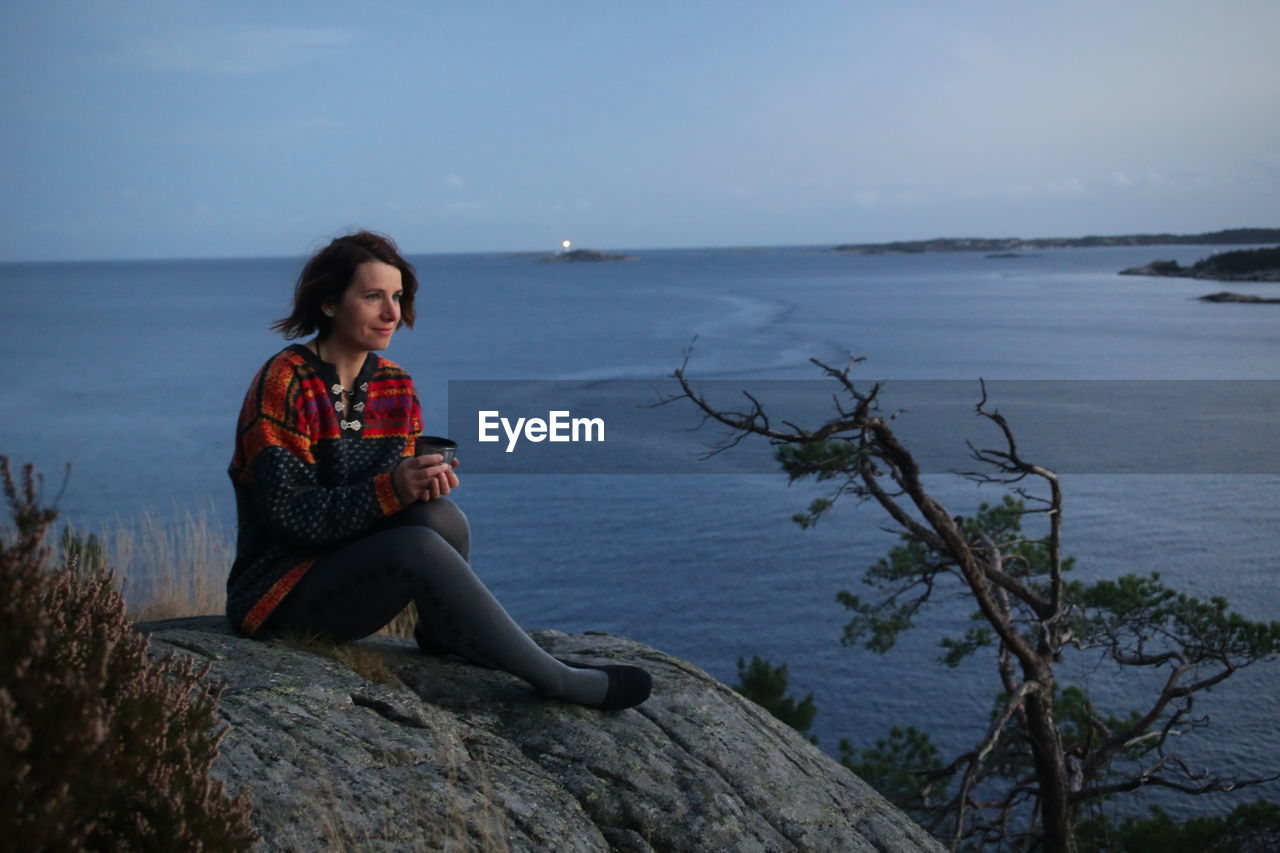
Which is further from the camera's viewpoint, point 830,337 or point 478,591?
point 830,337

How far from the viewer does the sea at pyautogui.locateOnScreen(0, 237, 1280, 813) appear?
15992 mm

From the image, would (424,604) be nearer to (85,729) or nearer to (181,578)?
(85,729)

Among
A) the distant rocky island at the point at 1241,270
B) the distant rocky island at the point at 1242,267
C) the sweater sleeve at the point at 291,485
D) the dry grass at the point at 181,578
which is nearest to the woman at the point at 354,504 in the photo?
the sweater sleeve at the point at 291,485

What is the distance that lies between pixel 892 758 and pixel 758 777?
651 centimetres

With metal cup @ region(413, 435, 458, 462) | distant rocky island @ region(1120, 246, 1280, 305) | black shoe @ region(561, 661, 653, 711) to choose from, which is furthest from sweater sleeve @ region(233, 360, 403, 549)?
distant rocky island @ region(1120, 246, 1280, 305)

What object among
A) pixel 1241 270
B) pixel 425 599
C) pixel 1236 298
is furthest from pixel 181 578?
pixel 1241 270

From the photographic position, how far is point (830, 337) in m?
41.3

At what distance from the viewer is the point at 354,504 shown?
3.19 metres

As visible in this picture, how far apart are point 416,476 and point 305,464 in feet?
1.23

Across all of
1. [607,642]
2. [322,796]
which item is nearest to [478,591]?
[322,796]

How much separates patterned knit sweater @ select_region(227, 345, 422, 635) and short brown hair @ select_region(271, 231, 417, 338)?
7.1 inches

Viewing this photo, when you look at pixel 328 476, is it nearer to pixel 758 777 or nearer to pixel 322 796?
pixel 322 796

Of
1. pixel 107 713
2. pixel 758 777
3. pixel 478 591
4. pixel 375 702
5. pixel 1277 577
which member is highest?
pixel 107 713

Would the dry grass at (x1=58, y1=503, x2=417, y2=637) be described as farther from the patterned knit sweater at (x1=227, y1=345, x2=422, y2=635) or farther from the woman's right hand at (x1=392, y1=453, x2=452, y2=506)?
the woman's right hand at (x1=392, y1=453, x2=452, y2=506)
